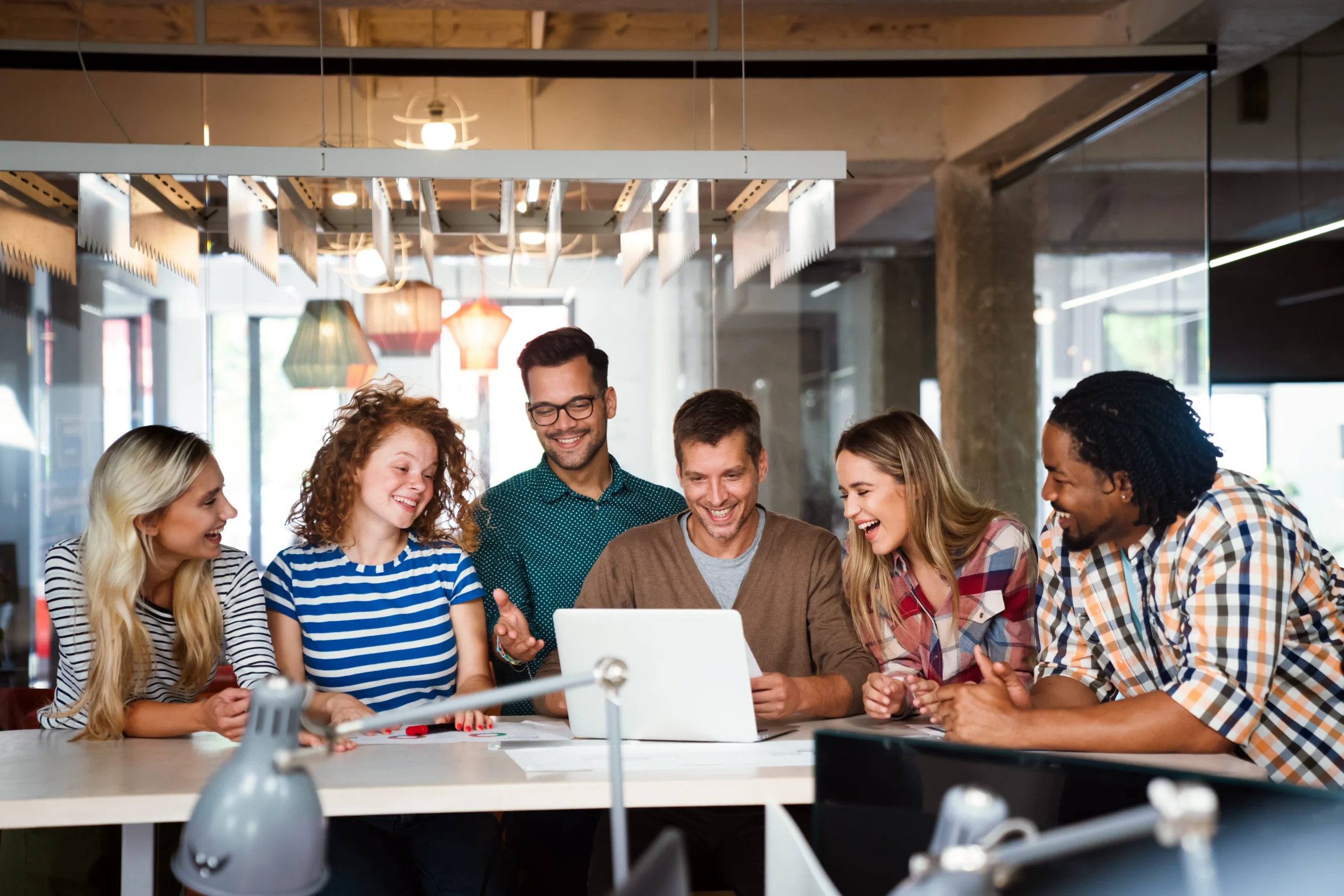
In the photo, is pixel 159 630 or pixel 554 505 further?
pixel 554 505

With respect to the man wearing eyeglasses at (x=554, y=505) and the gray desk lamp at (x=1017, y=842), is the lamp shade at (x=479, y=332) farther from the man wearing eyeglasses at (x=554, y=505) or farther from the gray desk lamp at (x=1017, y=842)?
the gray desk lamp at (x=1017, y=842)

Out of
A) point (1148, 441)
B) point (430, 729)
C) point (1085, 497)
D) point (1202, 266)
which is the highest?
point (1202, 266)

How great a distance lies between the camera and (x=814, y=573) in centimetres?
269

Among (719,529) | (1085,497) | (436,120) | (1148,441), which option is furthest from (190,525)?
(436,120)

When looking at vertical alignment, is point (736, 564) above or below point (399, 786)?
above

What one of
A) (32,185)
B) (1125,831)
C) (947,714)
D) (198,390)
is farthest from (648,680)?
(198,390)

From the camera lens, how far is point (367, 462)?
8.78 ft

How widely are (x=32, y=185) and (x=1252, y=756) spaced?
9.33ft

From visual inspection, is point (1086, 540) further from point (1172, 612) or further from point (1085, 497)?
point (1172, 612)

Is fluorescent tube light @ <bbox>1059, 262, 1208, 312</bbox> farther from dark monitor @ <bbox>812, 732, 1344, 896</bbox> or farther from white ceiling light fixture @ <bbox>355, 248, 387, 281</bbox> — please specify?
dark monitor @ <bbox>812, 732, 1344, 896</bbox>

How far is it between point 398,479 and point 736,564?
2.60 ft

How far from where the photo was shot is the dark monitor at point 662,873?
843 mm

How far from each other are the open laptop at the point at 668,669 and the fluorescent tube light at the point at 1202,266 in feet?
10.8

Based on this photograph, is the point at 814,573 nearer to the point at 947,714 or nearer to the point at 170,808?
the point at 947,714
